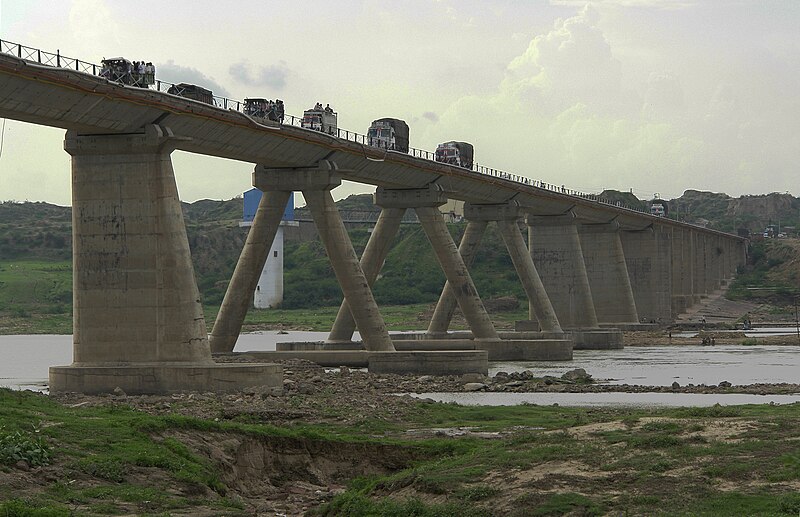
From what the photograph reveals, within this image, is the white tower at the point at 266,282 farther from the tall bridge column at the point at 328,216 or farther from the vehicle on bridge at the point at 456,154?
the tall bridge column at the point at 328,216

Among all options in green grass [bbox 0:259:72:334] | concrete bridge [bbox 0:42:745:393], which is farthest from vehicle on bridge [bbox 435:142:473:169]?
green grass [bbox 0:259:72:334]

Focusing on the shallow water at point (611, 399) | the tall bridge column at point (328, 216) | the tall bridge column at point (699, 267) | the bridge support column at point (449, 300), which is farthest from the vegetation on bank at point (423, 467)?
the tall bridge column at point (699, 267)

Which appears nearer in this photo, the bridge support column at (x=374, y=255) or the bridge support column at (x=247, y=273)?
the bridge support column at (x=247, y=273)

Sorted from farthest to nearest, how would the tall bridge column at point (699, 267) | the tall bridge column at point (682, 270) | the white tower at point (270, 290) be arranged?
the tall bridge column at point (699, 267), the white tower at point (270, 290), the tall bridge column at point (682, 270)

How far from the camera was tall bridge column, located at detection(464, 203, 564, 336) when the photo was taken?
3829 inches

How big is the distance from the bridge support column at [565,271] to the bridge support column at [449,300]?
17.6 meters

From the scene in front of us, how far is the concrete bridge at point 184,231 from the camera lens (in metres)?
49.8

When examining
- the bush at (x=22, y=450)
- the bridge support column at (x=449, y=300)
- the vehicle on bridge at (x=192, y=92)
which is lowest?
the bush at (x=22, y=450)

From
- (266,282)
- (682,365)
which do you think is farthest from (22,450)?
(266,282)

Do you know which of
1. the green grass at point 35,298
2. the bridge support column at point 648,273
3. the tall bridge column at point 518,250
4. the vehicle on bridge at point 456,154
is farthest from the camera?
the green grass at point 35,298

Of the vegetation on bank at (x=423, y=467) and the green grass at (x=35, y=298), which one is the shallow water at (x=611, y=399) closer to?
the vegetation on bank at (x=423, y=467)

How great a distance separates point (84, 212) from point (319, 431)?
67.3ft

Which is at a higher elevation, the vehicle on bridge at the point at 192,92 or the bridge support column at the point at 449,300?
the vehicle on bridge at the point at 192,92

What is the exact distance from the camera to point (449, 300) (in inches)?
3743
